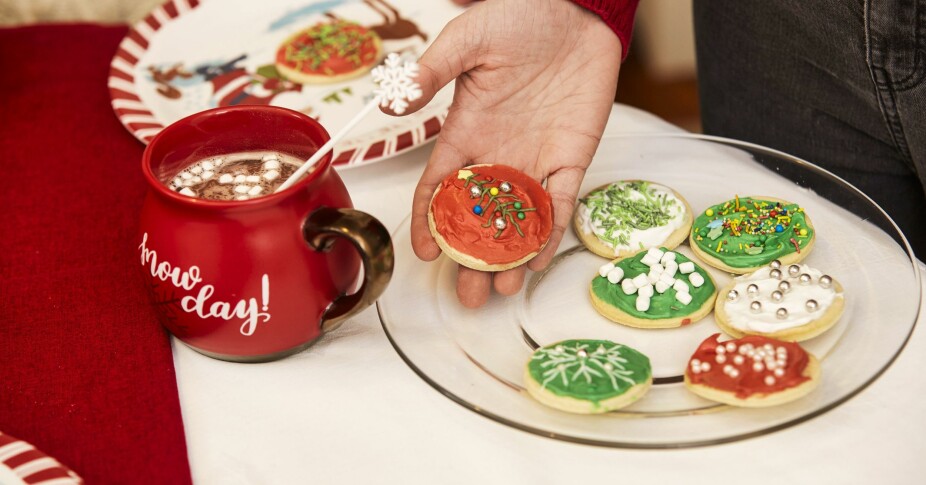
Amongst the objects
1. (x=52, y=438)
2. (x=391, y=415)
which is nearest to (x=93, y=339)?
(x=52, y=438)

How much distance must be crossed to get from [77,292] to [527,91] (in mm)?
663

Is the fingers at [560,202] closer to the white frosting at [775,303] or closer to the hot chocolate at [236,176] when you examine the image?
the white frosting at [775,303]

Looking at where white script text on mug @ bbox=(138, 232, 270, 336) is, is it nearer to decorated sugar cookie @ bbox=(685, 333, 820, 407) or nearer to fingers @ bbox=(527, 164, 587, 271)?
fingers @ bbox=(527, 164, 587, 271)

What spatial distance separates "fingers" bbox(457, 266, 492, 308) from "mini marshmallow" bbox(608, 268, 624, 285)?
0.49 feet

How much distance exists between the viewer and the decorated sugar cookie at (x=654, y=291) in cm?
98

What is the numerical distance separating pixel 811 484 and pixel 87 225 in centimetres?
97

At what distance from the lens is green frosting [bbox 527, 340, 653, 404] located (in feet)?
2.77

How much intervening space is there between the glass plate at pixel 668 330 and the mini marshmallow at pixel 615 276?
0.04 metres

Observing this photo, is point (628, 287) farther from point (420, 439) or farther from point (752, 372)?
point (420, 439)

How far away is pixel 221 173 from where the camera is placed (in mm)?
953

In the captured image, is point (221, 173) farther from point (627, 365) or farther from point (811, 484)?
point (811, 484)

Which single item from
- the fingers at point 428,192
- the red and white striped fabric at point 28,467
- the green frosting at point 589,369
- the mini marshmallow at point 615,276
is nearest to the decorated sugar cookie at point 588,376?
the green frosting at point 589,369

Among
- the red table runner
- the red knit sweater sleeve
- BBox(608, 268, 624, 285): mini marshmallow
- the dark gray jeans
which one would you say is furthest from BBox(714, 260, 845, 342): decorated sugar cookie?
the red table runner

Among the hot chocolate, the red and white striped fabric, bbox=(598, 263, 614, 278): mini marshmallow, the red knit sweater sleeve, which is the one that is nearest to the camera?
the red and white striped fabric
